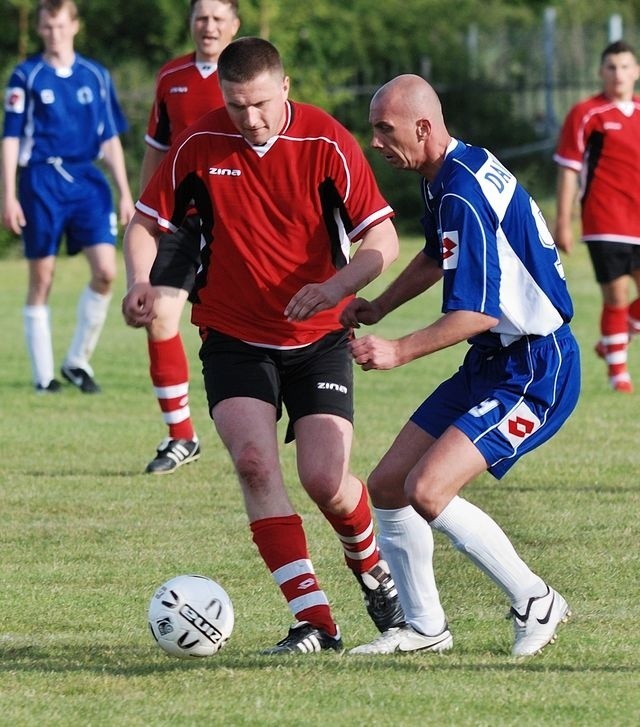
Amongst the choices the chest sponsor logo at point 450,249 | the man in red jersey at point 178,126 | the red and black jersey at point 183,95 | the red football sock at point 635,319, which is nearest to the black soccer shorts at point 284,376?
the chest sponsor logo at point 450,249

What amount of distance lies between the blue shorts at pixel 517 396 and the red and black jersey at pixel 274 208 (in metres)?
0.68

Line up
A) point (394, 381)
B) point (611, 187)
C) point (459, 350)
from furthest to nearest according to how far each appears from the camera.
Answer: point (459, 350), point (394, 381), point (611, 187)

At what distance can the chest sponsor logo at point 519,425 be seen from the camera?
4910 mm

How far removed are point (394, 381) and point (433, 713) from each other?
25.9 feet

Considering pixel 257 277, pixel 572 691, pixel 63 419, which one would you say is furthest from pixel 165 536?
pixel 63 419

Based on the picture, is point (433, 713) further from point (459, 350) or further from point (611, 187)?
point (459, 350)

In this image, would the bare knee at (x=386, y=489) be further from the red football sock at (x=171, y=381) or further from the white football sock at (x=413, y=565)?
the red football sock at (x=171, y=381)

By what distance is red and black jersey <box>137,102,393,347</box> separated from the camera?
536cm

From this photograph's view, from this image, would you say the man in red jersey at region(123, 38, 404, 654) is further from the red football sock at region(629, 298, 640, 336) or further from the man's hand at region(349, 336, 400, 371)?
the red football sock at region(629, 298, 640, 336)

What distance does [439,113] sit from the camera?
4953 mm

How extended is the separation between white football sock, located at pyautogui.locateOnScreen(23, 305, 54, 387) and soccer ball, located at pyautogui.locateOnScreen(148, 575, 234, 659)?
6426mm

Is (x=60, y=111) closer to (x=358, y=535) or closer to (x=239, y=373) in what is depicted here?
(x=239, y=373)

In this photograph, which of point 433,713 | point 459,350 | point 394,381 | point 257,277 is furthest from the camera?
point 459,350

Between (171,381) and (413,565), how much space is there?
3.63 metres
